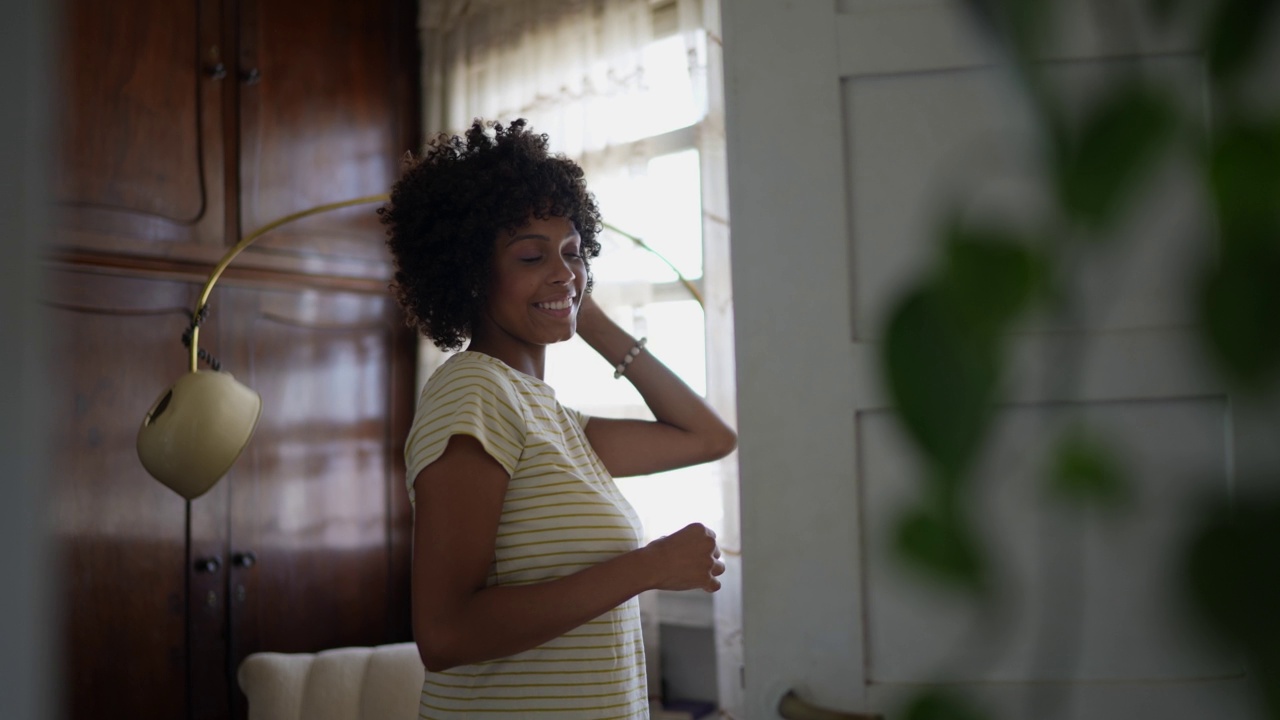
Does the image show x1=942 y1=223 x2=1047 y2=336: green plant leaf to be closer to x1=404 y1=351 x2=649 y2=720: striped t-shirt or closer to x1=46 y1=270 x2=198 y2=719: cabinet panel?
x1=404 y1=351 x2=649 y2=720: striped t-shirt

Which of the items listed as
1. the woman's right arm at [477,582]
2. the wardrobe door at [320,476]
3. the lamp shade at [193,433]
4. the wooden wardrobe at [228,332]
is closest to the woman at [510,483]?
the woman's right arm at [477,582]

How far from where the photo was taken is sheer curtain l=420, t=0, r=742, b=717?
7.33ft

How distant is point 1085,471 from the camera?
18 cm

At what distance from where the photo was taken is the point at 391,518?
2.77 metres

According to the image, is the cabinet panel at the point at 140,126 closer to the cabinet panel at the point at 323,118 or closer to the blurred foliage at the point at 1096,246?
the cabinet panel at the point at 323,118

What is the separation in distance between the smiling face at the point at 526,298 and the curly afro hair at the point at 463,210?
2cm

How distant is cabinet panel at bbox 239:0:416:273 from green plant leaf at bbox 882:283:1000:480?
2.51 meters

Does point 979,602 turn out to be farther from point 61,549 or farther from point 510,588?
point 61,549

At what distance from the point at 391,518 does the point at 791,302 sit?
6.94 feet

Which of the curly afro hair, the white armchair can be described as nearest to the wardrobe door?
the white armchair

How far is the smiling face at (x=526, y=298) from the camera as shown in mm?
1292

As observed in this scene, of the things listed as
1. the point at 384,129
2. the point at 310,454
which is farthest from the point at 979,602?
the point at 384,129

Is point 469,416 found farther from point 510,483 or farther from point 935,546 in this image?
point 935,546

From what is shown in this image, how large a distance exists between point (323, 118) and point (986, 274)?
276cm
